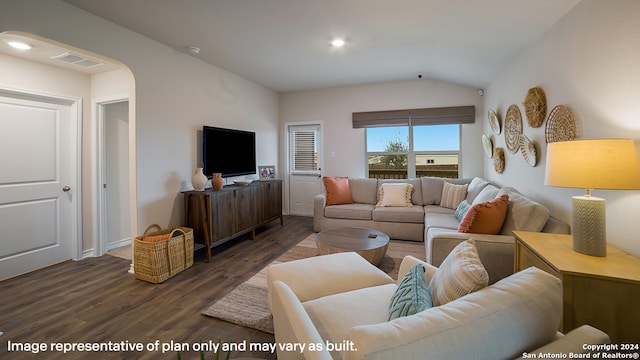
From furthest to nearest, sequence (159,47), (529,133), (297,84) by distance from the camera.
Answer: (297,84)
(159,47)
(529,133)

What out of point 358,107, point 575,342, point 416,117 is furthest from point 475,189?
point 575,342

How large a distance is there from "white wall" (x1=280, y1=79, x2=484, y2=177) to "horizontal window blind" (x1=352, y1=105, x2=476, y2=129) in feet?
0.33

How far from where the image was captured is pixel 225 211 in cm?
340

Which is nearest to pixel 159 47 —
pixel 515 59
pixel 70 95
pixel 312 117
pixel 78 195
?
pixel 70 95

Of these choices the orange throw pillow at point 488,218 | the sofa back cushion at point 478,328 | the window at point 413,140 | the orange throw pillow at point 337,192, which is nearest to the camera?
the sofa back cushion at point 478,328

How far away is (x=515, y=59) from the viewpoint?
→ 3.07 metres

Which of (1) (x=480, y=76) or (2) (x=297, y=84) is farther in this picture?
(2) (x=297, y=84)

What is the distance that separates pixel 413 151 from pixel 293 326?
14.7ft

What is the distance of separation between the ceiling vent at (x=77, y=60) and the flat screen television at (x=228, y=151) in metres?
1.33

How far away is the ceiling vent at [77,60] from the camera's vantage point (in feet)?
9.23

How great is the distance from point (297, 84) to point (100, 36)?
2997 millimetres

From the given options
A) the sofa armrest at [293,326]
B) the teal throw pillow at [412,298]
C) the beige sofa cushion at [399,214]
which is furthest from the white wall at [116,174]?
the teal throw pillow at [412,298]

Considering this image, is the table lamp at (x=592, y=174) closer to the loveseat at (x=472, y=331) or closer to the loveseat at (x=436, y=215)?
the loveseat at (x=436, y=215)

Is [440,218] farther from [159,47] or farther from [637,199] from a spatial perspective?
[159,47]
